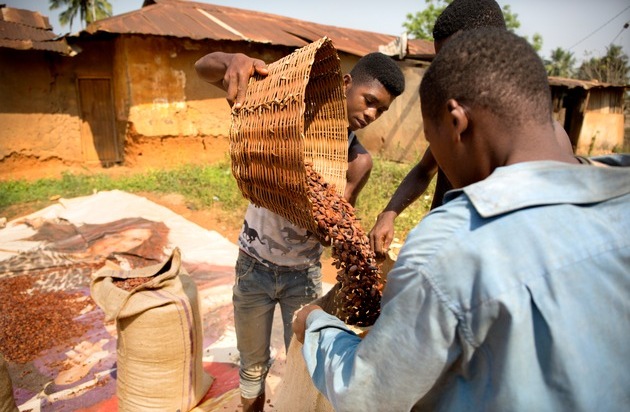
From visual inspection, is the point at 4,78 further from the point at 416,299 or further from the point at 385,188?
the point at 416,299

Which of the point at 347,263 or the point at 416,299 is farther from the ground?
the point at 416,299

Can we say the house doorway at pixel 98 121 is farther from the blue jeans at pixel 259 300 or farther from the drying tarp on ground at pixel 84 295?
the blue jeans at pixel 259 300

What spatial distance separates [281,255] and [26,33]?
8.41 m

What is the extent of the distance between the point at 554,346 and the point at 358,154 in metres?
1.64

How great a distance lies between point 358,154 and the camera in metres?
2.34

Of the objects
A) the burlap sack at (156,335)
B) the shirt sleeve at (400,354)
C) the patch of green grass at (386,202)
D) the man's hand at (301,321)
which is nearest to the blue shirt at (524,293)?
the shirt sleeve at (400,354)

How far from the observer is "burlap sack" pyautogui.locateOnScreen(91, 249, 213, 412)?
2.31 meters

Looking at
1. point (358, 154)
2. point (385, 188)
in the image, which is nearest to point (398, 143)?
point (385, 188)

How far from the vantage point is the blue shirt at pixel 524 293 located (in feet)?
2.63

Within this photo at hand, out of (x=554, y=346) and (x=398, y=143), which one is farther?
(x=398, y=143)

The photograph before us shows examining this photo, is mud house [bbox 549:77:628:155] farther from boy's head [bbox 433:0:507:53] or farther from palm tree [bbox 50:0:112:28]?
palm tree [bbox 50:0:112:28]

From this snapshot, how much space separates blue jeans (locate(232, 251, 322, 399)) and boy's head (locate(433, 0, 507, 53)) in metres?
1.34

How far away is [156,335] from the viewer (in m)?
2.35

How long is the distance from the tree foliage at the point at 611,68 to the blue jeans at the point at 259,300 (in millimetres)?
21684
